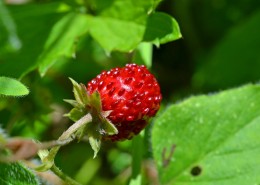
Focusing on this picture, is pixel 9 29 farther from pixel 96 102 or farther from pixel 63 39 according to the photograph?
pixel 96 102

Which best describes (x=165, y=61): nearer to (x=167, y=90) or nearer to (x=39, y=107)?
(x=167, y=90)

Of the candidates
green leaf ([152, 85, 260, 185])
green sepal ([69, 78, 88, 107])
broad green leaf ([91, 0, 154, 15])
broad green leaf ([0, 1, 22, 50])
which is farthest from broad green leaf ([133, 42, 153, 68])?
green sepal ([69, 78, 88, 107])

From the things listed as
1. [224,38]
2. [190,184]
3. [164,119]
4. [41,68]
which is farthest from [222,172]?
[224,38]

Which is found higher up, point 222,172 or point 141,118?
point 141,118

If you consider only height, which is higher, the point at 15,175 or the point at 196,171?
the point at 15,175

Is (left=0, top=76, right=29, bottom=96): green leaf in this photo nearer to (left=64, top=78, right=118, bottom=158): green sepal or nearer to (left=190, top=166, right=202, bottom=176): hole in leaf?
(left=64, top=78, right=118, bottom=158): green sepal

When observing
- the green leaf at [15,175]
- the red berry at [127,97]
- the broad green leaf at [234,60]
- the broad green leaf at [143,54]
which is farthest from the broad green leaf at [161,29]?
the broad green leaf at [234,60]

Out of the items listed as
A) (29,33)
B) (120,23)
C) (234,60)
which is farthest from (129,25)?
(234,60)
